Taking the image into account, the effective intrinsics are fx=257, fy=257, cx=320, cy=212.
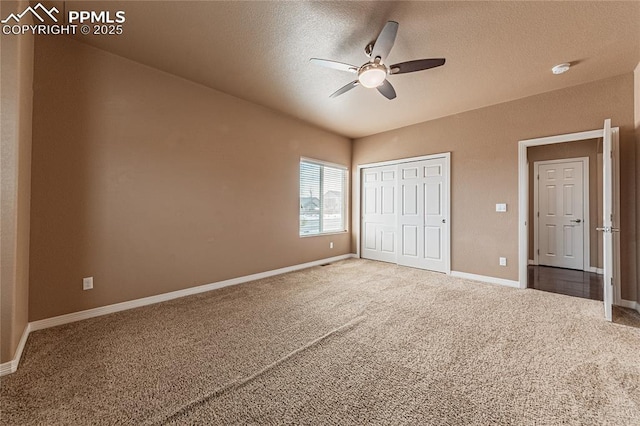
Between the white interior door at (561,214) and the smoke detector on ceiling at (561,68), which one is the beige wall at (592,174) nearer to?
the white interior door at (561,214)

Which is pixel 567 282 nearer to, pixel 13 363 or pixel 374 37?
pixel 374 37

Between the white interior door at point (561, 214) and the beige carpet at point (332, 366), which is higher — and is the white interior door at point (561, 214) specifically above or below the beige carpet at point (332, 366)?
above

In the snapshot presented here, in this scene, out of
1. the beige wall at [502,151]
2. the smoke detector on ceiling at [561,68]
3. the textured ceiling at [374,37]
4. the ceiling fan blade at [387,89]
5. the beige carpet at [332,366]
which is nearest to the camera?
the beige carpet at [332,366]

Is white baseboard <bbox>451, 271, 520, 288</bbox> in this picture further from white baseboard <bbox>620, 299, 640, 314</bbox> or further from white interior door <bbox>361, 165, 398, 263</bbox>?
white interior door <bbox>361, 165, 398, 263</bbox>

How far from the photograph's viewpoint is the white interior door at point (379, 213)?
18.1 feet

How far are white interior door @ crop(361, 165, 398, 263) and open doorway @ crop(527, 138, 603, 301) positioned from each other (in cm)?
248

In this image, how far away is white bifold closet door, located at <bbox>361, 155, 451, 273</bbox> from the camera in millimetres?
4766

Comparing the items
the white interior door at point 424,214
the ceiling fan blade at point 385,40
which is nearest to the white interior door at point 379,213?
the white interior door at point 424,214

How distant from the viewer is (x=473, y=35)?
2.48 meters

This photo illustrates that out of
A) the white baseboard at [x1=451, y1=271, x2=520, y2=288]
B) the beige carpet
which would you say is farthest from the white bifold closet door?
the beige carpet

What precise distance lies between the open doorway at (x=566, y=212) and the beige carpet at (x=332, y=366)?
252 cm

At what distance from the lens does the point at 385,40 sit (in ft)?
7.13

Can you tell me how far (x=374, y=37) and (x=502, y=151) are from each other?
2913 millimetres

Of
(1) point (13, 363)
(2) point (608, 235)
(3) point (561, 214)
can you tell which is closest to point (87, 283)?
(1) point (13, 363)
